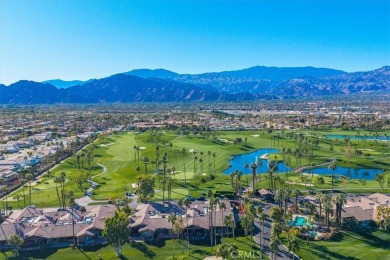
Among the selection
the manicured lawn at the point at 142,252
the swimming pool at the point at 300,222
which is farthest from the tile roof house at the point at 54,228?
the swimming pool at the point at 300,222

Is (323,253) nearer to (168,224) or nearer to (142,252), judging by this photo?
(168,224)

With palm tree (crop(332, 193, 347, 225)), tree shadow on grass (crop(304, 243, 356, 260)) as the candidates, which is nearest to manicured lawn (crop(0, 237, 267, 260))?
tree shadow on grass (crop(304, 243, 356, 260))

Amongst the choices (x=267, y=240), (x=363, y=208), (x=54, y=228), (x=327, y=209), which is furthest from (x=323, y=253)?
(x=54, y=228)

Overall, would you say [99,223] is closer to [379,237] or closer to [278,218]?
[278,218]

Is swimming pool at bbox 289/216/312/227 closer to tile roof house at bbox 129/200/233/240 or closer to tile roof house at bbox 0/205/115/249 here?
tile roof house at bbox 129/200/233/240

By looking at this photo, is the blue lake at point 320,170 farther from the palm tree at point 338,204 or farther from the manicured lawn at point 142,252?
the manicured lawn at point 142,252
